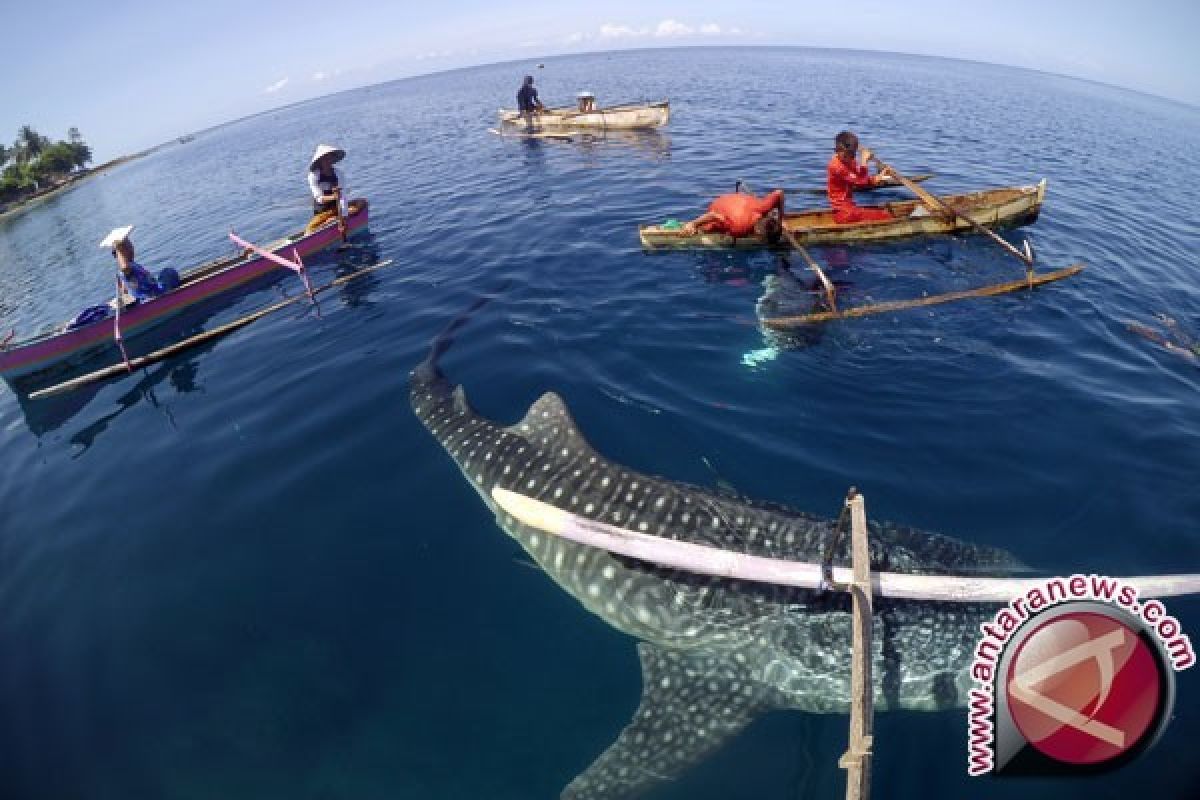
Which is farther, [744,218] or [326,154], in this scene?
[326,154]

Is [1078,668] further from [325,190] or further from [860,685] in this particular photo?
[325,190]

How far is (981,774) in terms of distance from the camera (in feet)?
14.5

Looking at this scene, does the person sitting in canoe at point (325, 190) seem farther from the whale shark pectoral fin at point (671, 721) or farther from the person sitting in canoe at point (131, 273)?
the whale shark pectoral fin at point (671, 721)

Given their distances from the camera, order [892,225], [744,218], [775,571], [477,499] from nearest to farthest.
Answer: [775,571] < [477,499] < [744,218] < [892,225]

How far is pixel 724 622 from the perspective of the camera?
5.12 m

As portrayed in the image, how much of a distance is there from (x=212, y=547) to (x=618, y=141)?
98.4 ft

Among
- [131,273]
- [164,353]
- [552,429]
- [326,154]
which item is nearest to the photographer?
[552,429]

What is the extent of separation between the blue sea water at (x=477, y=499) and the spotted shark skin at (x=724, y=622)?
1.42 ft

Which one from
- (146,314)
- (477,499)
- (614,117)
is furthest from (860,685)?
(614,117)

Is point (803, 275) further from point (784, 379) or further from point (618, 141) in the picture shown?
point (618, 141)

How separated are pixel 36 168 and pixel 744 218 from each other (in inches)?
3795

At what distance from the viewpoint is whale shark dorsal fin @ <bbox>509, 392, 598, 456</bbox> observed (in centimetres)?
674

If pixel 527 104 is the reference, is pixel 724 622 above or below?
below

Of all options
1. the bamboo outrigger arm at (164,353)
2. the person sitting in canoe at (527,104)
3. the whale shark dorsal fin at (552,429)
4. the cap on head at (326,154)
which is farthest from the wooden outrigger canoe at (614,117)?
the whale shark dorsal fin at (552,429)
